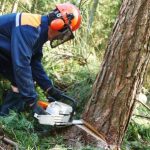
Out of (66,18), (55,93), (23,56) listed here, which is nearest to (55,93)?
(55,93)

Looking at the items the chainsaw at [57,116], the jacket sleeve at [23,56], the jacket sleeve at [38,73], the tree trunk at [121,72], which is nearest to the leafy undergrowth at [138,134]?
the tree trunk at [121,72]

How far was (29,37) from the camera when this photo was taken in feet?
13.1

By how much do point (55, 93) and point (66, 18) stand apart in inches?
40.6

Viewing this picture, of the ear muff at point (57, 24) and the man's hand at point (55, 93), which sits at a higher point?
the ear muff at point (57, 24)

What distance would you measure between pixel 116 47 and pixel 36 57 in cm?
133

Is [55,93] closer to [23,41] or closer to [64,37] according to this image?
[64,37]

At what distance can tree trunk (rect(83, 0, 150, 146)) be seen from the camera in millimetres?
3691

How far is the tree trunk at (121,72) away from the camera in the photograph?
3691 millimetres

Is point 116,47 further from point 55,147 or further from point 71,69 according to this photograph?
point 71,69

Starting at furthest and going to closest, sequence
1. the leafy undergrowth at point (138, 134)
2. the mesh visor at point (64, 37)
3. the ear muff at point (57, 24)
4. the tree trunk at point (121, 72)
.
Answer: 1. the leafy undergrowth at point (138, 134)
2. the mesh visor at point (64, 37)
3. the ear muff at point (57, 24)
4. the tree trunk at point (121, 72)

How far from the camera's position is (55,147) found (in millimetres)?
3732

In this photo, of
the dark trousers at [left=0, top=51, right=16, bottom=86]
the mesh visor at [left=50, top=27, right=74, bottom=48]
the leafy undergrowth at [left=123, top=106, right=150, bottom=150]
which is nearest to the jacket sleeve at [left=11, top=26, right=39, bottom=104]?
the mesh visor at [left=50, top=27, right=74, bottom=48]

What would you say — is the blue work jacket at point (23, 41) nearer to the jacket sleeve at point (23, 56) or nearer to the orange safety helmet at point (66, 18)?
the jacket sleeve at point (23, 56)

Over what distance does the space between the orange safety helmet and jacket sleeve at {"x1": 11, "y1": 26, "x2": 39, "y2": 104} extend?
25 centimetres
